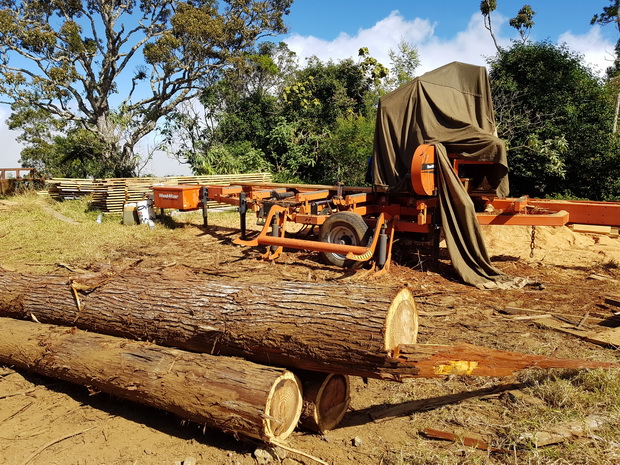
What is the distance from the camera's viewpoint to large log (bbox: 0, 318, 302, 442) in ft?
10.3

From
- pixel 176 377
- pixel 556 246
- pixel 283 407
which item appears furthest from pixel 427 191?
pixel 176 377

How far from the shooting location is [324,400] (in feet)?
11.4

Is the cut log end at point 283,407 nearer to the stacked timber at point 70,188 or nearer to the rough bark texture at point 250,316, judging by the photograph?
the rough bark texture at point 250,316

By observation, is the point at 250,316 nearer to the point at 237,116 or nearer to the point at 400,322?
the point at 400,322

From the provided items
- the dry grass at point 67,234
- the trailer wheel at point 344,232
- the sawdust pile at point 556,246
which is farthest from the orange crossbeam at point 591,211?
the dry grass at point 67,234

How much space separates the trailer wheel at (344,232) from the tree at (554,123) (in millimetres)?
9205

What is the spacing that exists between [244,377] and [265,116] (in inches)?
759

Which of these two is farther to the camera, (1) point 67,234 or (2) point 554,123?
(2) point 554,123

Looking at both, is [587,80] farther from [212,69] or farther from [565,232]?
[212,69]

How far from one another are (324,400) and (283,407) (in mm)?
366

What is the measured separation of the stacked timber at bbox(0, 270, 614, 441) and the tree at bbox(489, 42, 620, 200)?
12775 millimetres

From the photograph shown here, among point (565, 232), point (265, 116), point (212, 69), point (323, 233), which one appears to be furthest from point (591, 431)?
point (212, 69)

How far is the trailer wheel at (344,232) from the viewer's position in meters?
7.44

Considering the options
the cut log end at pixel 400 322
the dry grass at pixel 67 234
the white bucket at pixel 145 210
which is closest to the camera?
the cut log end at pixel 400 322
